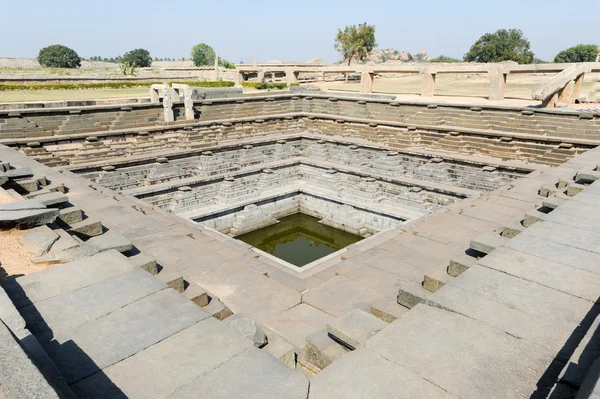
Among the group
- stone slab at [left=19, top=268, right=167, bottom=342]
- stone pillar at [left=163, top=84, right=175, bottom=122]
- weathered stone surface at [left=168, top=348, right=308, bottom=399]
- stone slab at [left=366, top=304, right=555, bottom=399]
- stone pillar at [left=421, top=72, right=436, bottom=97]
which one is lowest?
weathered stone surface at [left=168, top=348, right=308, bottom=399]

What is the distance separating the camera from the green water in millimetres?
11695

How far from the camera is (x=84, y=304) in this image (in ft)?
10.6

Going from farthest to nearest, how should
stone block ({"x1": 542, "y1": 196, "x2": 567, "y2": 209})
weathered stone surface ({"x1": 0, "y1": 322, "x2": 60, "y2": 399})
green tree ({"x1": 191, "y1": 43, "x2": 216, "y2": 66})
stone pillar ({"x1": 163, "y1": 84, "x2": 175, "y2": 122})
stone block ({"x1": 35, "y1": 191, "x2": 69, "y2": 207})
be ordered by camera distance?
green tree ({"x1": 191, "y1": 43, "x2": 216, "y2": 66})
stone pillar ({"x1": 163, "y1": 84, "x2": 175, "y2": 122})
stone block ({"x1": 542, "y1": 196, "x2": 567, "y2": 209})
stone block ({"x1": 35, "y1": 191, "x2": 69, "y2": 207})
weathered stone surface ({"x1": 0, "y1": 322, "x2": 60, "y2": 399})

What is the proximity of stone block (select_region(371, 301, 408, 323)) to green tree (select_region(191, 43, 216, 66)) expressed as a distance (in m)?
93.3

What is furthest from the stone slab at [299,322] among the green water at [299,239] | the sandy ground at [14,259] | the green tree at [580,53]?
the green tree at [580,53]

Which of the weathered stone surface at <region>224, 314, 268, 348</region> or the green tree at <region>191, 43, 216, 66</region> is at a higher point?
the green tree at <region>191, 43, 216, 66</region>

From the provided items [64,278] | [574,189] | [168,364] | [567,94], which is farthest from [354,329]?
[567,94]

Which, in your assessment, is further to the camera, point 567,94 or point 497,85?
point 497,85

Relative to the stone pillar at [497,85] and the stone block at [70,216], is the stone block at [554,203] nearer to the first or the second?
the stone block at [70,216]

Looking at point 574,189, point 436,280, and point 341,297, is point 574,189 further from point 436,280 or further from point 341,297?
point 341,297

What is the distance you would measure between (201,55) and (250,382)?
98.8m

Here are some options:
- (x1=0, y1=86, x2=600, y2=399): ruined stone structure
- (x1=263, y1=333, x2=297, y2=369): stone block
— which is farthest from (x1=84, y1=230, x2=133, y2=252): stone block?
(x1=263, y1=333, x2=297, y2=369): stone block

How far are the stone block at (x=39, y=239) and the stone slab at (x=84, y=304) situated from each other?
115cm

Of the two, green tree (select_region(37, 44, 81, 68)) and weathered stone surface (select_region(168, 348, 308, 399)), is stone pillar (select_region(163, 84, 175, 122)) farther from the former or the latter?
green tree (select_region(37, 44, 81, 68))
